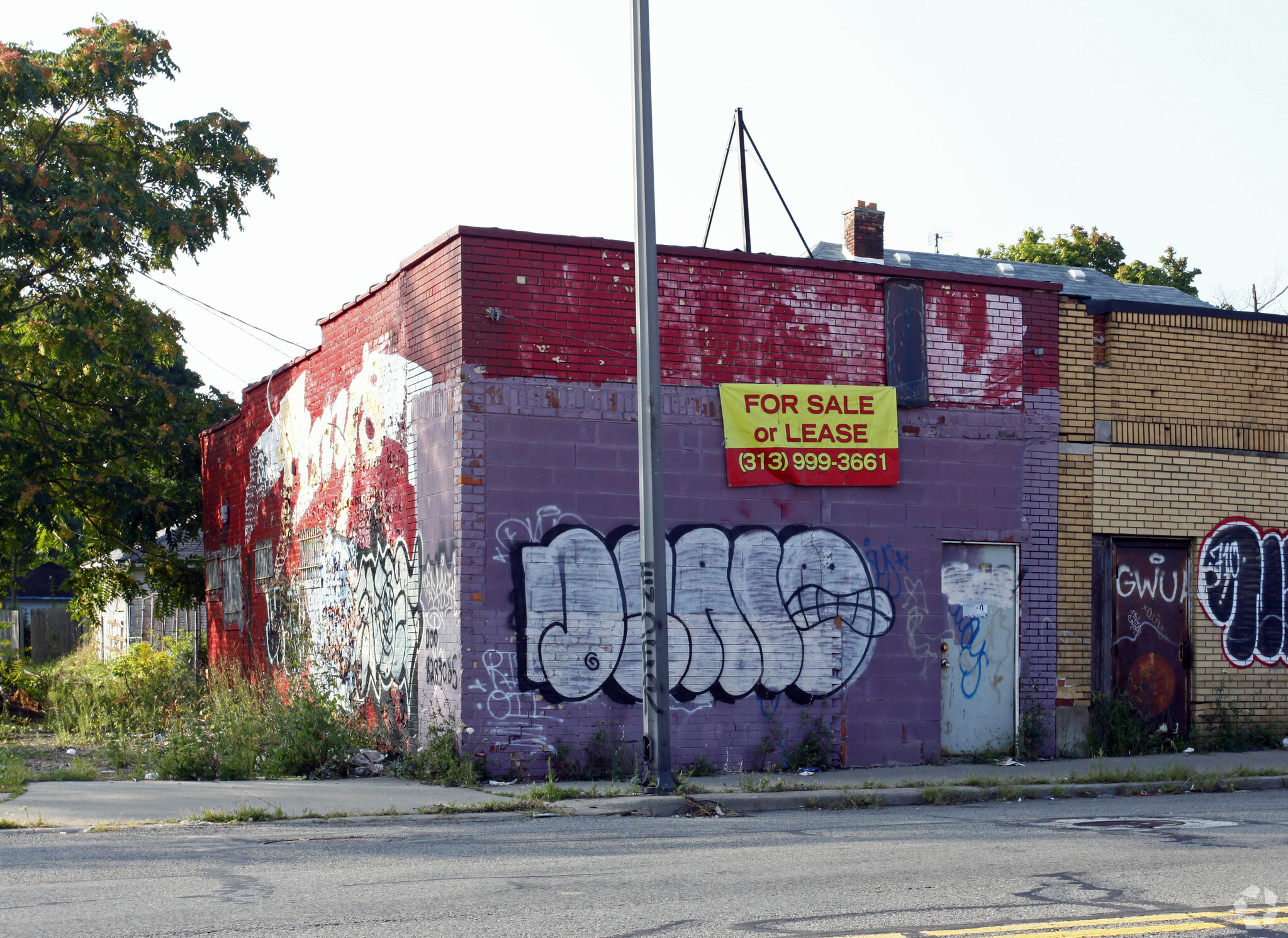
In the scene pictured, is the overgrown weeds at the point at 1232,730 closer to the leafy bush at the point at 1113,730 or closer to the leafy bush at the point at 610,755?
the leafy bush at the point at 1113,730

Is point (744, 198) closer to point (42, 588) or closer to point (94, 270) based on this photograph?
point (94, 270)

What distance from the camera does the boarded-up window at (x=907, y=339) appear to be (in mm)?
13922

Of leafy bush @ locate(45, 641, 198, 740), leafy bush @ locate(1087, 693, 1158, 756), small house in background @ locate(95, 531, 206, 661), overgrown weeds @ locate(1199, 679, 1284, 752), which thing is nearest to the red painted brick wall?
leafy bush @ locate(1087, 693, 1158, 756)

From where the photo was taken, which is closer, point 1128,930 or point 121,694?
point 1128,930

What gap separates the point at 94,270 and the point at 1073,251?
3223 cm

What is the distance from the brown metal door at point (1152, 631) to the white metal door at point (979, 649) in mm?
1489

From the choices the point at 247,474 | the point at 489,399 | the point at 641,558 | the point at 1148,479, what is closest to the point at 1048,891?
the point at 641,558

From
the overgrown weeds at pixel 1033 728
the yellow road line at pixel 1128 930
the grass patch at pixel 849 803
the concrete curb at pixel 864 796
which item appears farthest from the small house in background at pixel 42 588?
the yellow road line at pixel 1128 930

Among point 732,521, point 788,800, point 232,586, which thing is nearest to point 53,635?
point 232,586

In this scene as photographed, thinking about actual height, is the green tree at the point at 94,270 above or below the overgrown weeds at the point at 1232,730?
above

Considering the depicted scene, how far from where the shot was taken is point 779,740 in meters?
13.1

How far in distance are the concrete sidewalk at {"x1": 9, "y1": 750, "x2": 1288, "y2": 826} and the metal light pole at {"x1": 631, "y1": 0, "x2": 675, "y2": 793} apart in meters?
0.75

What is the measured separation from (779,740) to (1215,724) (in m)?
5.69

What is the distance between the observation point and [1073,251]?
4184 centimetres
